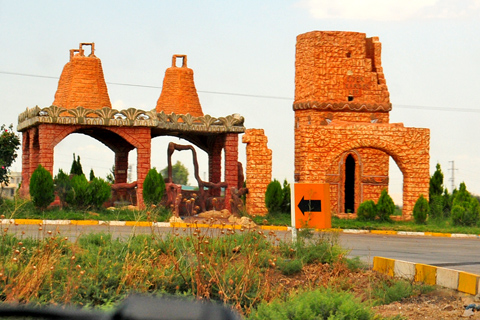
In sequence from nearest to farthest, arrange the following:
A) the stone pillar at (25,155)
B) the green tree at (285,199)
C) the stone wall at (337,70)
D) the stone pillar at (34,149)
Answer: the green tree at (285,199), the stone pillar at (34,149), the stone pillar at (25,155), the stone wall at (337,70)

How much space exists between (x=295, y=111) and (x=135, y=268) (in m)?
23.7

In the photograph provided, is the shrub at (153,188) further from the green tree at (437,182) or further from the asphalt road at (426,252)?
the green tree at (437,182)

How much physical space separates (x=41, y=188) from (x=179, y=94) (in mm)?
8645

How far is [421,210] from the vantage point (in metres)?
27.3

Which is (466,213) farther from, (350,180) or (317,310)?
(317,310)

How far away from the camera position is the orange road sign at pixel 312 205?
1269cm

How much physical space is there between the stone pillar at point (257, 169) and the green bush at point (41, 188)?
7511 millimetres

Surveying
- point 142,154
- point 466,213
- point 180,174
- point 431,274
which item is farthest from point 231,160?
point 180,174

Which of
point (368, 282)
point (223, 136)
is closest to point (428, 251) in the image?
point (368, 282)

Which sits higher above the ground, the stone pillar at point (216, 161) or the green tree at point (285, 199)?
the stone pillar at point (216, 161)

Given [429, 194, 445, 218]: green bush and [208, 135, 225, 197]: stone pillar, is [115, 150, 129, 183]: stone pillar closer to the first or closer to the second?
[208, 135, 225, 197]: stone pillar

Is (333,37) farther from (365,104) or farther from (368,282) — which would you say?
(368,282)

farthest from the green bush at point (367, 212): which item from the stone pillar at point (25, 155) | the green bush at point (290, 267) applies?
the green bush at point (290, 267)

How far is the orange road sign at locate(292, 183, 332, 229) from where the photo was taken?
1269cm
